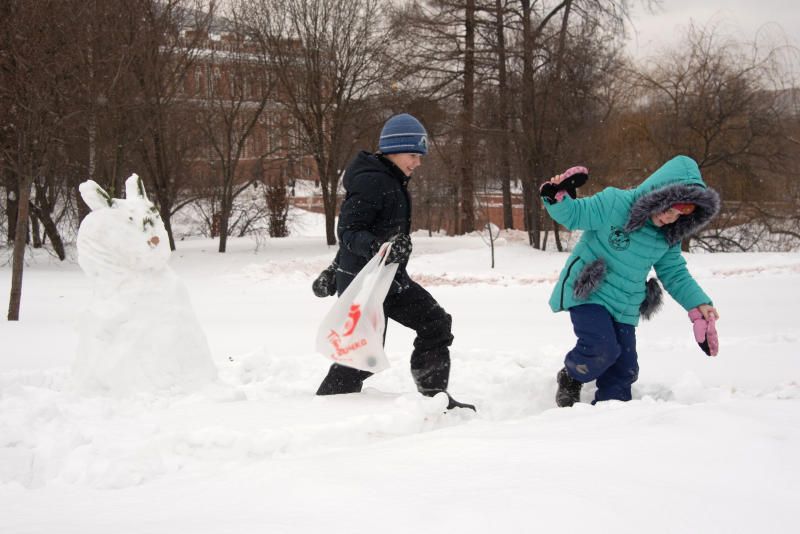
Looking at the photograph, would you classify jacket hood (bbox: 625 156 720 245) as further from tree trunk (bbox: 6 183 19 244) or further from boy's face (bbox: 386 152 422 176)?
tree trunk (bbox: 6 183 19 244)

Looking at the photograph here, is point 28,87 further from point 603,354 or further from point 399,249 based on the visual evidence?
point 603,354

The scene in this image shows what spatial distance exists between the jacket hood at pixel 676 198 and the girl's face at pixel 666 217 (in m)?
0.03

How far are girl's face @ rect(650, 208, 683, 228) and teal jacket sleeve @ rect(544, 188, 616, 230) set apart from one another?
10.2 inches

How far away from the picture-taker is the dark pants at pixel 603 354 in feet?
13.4

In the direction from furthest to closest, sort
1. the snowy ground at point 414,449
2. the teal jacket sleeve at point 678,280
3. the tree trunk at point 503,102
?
the tree trunk at point 503,102, the teal jacket sleeve at point 678,280, the snowy ground at point 414,449

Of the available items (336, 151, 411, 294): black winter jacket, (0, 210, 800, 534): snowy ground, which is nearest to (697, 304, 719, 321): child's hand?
(0, 210, 800, 534): snowy ground

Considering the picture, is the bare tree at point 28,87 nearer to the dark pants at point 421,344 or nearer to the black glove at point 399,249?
the dark pants at point 421,344

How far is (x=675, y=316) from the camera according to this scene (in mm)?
7859

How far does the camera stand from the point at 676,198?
3.98m

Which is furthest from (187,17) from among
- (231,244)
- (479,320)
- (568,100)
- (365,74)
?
(479,320)

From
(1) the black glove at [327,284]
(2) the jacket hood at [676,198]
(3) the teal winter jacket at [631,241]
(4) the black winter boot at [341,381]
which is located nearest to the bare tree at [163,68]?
(1) the black glove at [327,284]

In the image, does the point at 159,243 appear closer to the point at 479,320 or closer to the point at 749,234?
the point at 479,320

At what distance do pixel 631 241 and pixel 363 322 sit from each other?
169 centimetres

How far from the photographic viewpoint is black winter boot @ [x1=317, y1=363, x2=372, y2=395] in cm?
414
